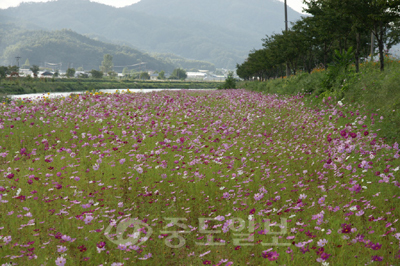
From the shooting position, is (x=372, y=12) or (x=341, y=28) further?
(x=341, y=28)

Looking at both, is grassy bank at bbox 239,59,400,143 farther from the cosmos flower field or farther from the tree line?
the tree line

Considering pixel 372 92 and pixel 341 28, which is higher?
pixel 341 28

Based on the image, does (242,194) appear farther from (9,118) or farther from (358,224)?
(9,118)

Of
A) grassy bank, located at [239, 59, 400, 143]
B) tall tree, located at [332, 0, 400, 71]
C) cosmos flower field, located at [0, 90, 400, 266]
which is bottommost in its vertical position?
cosmos flower field, located at [0, 90, 400, 266]

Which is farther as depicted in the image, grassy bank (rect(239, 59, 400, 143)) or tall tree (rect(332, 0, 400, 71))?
tall tree (rect(332, 0, 400, 71))

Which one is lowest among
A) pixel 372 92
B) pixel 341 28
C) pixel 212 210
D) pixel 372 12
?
pixel 212 210

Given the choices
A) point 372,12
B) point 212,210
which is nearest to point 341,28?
point 372,12

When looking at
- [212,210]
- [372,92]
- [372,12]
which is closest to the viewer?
[212,210]

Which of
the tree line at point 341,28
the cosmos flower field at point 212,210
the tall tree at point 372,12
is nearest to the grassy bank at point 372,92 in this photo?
the cosmos flower field at point 212,210

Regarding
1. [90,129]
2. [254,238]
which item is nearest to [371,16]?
[90,129]

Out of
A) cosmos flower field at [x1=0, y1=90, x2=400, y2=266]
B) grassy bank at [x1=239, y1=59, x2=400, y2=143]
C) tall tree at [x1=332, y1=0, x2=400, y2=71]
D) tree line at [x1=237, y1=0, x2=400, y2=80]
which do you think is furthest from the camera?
tree line at [x1=237, y1=0, x2=400, y2=80]

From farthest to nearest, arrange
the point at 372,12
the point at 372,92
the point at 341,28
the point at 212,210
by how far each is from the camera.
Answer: the point at 341,28, the point at 372,12, the point at 372,92, the point at 212,210

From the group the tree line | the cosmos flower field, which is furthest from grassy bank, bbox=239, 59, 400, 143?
the tree line

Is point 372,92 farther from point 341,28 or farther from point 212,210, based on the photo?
point 341,28
